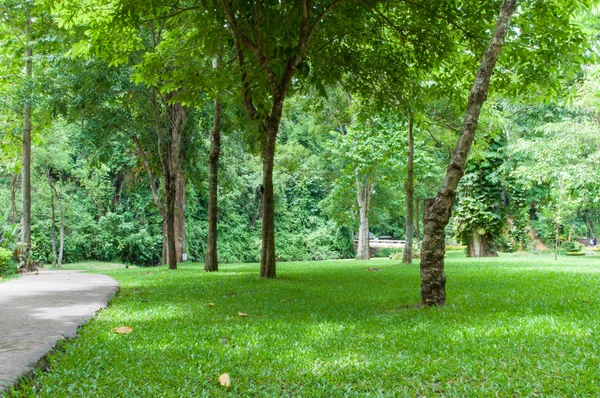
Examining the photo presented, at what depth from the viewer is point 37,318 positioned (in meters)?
5.09

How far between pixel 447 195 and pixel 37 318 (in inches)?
188

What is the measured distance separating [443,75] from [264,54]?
186 inches

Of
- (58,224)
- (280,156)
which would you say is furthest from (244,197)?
(58,224)

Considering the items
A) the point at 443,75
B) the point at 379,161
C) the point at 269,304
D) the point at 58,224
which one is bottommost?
the point at 269,304

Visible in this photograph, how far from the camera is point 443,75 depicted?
11.5 m

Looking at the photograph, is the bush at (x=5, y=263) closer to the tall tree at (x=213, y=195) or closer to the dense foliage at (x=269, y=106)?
the dense foliage at (x=269, y=106)

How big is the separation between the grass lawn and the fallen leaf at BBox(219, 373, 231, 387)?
0.03m

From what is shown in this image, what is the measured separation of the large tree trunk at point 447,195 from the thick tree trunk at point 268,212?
4807 mm

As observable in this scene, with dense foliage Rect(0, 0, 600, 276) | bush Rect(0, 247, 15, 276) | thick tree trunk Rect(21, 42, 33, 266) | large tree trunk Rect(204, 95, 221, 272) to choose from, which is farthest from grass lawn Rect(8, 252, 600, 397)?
thick tree trunk Rect(21, 42, 33, 266)

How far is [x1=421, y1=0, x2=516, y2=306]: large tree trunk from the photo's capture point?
5699mm

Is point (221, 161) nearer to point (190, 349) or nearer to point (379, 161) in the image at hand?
point (379, 161)

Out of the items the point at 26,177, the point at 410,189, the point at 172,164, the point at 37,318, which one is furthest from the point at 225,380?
the point at 26,177

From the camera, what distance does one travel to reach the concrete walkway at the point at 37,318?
3416 millimetres

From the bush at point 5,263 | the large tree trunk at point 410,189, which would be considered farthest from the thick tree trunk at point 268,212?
the bush at point 5,263
